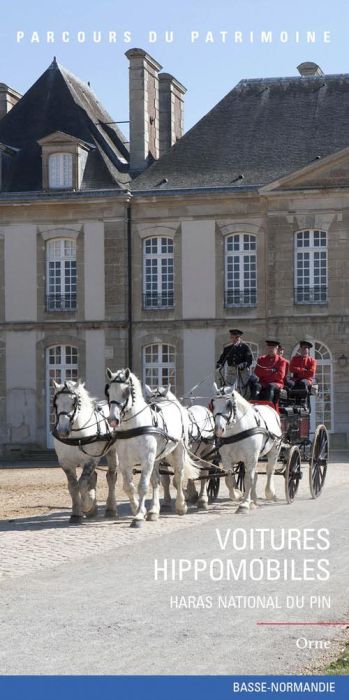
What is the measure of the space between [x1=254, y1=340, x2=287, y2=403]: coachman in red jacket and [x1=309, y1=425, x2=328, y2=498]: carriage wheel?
2.43 feet

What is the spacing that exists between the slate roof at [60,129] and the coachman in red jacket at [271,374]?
14.8 metres

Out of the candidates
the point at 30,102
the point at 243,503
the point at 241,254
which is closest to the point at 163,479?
the point at 243,503

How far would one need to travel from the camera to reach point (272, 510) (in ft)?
45.6

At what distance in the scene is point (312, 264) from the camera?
28219mm

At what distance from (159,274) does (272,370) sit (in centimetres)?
1422

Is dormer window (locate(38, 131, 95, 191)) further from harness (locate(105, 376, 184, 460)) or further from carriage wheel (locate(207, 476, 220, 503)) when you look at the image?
harness (locate(105, 376, 184, 460))

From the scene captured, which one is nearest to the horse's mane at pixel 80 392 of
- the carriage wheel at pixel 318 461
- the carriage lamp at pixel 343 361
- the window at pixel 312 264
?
the carriage wheel at pixel 318 461

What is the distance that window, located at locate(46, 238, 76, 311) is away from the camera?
2947cm

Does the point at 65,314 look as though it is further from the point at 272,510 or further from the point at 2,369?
the point at 272,510

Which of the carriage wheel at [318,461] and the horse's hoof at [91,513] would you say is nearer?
the horse's hoof at [91,513]

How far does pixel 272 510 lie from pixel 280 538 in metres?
2.53

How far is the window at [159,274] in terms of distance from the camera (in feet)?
95.7

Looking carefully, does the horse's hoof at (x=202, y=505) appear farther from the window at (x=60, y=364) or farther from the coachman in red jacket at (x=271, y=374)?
the window at (x=60, y=364)

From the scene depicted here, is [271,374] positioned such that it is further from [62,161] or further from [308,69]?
[308,69]
